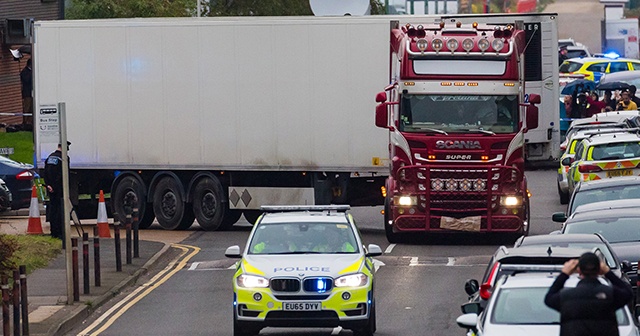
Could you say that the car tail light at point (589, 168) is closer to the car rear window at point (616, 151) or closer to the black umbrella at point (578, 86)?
the car rear window at point (616, 151)

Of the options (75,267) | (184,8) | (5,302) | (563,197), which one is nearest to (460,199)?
(75,267)

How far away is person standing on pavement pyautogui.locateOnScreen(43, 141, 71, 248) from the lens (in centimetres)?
2794

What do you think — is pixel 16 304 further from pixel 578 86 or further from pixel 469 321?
pixel 578 86

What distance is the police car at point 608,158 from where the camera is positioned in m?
30.5

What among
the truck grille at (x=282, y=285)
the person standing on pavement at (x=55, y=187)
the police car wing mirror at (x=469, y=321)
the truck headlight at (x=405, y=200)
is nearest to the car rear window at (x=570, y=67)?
the truck headlight at (x=405, y=200)

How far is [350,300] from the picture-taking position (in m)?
17.0

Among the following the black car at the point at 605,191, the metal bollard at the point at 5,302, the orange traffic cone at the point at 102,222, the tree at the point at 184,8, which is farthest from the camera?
the tree at the point at 184,8

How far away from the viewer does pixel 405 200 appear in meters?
26.9

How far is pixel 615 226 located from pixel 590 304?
8.37 meters

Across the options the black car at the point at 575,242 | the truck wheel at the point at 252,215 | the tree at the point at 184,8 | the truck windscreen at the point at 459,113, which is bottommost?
the truck wheel at the point at 252,215

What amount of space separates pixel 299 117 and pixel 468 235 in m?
4.06

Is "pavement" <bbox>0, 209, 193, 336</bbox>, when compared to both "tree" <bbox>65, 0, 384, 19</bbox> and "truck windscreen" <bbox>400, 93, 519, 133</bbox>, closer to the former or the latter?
"truck windscreen" <bbox>400, 93, 519, 133</bbox>

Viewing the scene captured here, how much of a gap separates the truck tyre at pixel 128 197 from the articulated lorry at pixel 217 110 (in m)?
0.02

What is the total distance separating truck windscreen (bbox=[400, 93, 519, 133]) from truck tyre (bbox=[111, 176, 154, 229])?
743cm
